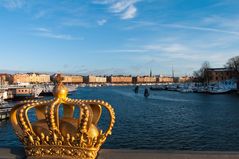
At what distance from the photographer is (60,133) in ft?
13.8

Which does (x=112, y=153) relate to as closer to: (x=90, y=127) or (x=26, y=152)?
(x=90, y=127)

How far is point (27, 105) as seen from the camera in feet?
14.7

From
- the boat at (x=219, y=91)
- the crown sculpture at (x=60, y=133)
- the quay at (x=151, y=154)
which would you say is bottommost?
the boat at (x=219, y=91)

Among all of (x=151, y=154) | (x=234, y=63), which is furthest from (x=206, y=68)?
(x=151, y=154)

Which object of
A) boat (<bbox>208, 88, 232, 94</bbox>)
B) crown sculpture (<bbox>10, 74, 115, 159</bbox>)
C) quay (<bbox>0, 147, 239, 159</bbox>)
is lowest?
boat (<bbox>208, 88, 232, 94</bbox>)

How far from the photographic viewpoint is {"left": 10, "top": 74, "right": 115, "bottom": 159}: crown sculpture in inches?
166

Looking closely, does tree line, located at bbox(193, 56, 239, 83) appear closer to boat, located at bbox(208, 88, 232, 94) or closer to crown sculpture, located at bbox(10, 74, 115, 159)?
boat, located at bbox(208, 88, 232, 94)

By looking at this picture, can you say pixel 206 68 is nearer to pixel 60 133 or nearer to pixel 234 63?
pixel 234 63

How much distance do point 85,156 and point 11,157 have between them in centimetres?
85

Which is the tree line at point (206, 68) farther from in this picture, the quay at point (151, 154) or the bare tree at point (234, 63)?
the quay at point (151, 154)

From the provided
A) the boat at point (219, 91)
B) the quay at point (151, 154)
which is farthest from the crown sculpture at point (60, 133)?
the boat at point (219, 91)

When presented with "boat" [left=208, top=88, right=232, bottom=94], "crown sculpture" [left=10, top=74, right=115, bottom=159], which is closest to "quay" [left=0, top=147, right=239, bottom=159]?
"crown sculpture" [left=10, top=74, right=115, bottom=159]

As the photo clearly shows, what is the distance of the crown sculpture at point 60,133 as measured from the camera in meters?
4.21

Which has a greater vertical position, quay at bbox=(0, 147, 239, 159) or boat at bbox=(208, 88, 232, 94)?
quay at bbox=(0, 147, 239, 159)
